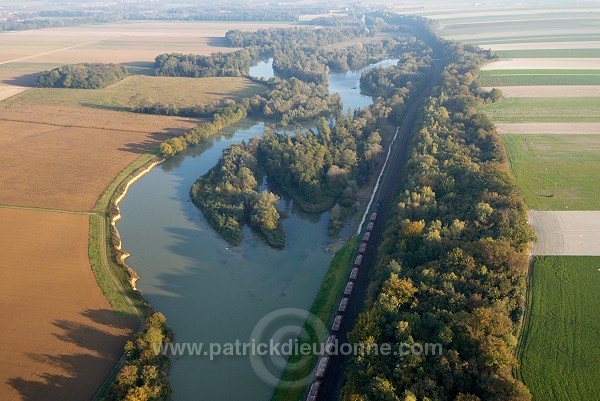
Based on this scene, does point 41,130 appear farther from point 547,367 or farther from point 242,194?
point 547,367

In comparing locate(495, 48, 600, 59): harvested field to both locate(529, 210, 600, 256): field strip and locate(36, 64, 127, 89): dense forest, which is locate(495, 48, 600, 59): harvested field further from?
locate(36, 64, 127, 89): dense forest

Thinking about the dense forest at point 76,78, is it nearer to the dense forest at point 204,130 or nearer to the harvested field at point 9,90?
the harvested field at point 9,90

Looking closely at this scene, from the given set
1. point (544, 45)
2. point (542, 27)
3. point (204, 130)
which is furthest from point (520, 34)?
point (204, 130)

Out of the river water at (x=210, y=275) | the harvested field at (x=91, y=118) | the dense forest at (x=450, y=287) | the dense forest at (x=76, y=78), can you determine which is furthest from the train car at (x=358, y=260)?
the dense forest at (x=76, y=78)

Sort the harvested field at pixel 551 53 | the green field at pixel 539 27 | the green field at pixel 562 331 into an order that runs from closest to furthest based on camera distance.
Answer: the green field at pixel 562 331 < the harvested field at pixel 551 53 < the green field at pixel 539 27

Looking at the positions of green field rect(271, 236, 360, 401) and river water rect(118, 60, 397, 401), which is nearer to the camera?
green field rect(271, 236, 360, 401)

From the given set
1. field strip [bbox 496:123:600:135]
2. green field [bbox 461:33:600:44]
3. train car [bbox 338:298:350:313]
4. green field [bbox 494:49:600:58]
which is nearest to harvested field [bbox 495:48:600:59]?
green field [bbox 494:49:600:58]

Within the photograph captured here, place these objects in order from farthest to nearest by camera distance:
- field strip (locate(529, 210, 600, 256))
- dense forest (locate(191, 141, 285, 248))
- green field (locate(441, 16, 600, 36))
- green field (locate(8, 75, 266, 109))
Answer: green field (locate(441, 16, 600, 36)) < green field (locate(8, 75, 266, 109)) < dense forest (locate(191, 141, 285, 248)) < field strip (locate(529, 210, 600, 256))

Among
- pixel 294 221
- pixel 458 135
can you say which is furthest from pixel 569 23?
pixel 294 221
